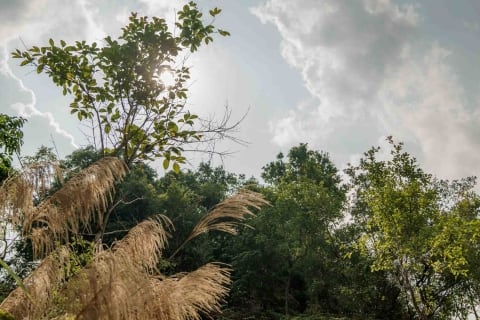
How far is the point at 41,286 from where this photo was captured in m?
2.22

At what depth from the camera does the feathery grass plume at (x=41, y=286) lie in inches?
85.3

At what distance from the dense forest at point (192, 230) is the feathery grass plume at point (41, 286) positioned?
10 millimetres

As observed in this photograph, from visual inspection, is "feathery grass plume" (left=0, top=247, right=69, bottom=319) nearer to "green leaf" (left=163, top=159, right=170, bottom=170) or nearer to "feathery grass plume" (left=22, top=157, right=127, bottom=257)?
"feathery grass plume" (left=22, top=157, right=127, bottom=257)

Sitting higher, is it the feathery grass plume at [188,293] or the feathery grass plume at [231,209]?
the feathery grass plume at [231,209]

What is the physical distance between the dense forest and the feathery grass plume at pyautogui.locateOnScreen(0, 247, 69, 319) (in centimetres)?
1

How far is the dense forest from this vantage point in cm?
211

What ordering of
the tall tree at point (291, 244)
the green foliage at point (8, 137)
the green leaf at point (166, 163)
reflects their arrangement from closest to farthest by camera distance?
the green leaf at point (166, 163) < the green foliage at point (8, 137) < the tall tree at point (291, 244)

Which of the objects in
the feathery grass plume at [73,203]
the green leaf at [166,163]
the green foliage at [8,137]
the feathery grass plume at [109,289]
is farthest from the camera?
the green foliage at [8,137]

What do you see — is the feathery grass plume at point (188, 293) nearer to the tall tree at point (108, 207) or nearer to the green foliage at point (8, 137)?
the tall tree at point (108, 207)

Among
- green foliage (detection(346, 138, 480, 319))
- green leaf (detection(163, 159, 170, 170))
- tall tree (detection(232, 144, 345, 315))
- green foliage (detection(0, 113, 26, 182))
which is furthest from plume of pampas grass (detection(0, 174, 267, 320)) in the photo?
tall tree (detection(232, 144, 345, 315))

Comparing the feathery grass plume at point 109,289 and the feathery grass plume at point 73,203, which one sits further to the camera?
the feathery grass plume at point 73,203

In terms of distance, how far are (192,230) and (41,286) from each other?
0.97 m

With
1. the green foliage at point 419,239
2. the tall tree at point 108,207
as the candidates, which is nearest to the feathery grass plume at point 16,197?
the tall tree at point 108,207

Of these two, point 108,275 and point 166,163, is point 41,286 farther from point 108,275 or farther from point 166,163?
point 166,163
